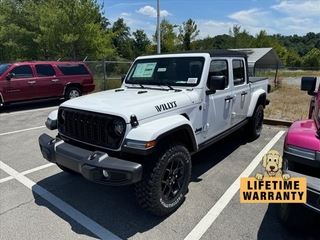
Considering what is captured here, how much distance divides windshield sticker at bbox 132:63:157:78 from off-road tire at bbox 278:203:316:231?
276 centimetres

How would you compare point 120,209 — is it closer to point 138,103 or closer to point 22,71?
point 138,103

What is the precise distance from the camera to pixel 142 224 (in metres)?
2.77

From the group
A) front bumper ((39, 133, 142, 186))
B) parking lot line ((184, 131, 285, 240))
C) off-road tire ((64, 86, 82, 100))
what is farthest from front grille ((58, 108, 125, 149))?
off-road tire ((64, 86, 82, 100))

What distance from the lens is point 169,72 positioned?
3.95 m

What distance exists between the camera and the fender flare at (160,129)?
2.52 m

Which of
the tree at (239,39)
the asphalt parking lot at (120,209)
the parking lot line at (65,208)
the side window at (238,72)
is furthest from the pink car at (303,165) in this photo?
the tree at (239,39)

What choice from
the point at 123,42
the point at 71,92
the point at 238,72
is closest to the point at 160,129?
the point at 238,72

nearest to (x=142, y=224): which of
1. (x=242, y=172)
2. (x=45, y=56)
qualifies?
(x=242, y=172)

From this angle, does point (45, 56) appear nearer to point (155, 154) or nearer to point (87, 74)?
point (87, 74)

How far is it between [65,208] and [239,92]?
358 centimetres

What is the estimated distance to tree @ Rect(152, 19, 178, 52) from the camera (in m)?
37.9

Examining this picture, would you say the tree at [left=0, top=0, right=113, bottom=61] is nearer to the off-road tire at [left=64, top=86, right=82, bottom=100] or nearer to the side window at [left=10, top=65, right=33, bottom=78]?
the off-road tire at [left=64, top=86, right=82, bottom=100]

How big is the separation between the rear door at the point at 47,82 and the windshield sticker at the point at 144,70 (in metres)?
6.61

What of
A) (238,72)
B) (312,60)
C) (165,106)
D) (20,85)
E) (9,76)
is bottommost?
(20,85)
